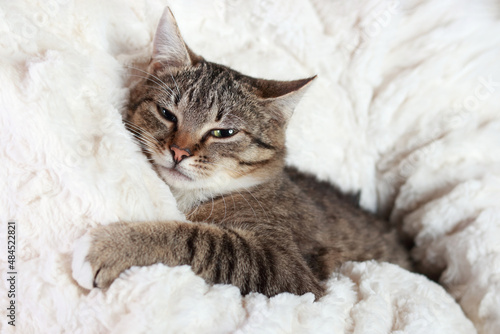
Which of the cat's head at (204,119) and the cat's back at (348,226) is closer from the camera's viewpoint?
the cat's head at (204,119)

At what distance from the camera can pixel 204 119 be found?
5.13 feet

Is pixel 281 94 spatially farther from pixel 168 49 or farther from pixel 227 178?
pixel 168 49

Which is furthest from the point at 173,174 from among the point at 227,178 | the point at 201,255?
the point at 201,255

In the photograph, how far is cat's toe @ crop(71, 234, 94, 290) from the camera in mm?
1115

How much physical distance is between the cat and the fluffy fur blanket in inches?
3.5

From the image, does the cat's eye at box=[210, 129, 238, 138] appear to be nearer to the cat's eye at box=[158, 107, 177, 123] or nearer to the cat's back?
the cat's eye at box=[158, 107, 177, 123]

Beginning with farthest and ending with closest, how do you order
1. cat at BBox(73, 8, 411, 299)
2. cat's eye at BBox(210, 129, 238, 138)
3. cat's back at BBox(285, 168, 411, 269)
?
cat's back at BBox(285, 168, 411, 269) < cat's eye at BBox(210, 129, 238, 138) < cat at BBox(73, 8, 411, 299)

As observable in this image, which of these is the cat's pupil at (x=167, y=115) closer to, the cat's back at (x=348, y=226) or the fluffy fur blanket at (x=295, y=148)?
the fluffy fur blanket at (x=295, y=148)

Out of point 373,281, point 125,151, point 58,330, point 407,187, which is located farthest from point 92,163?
point 407,187

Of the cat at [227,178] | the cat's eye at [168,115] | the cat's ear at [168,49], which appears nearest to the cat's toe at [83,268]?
the cat at [227,178]

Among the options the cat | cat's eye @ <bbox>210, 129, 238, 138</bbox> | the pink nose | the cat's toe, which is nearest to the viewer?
the cat's toe

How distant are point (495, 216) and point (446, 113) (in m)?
0.60

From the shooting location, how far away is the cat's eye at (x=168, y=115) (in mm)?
1597

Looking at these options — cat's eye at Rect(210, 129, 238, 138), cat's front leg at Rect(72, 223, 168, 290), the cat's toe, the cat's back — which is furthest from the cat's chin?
the cat's back
